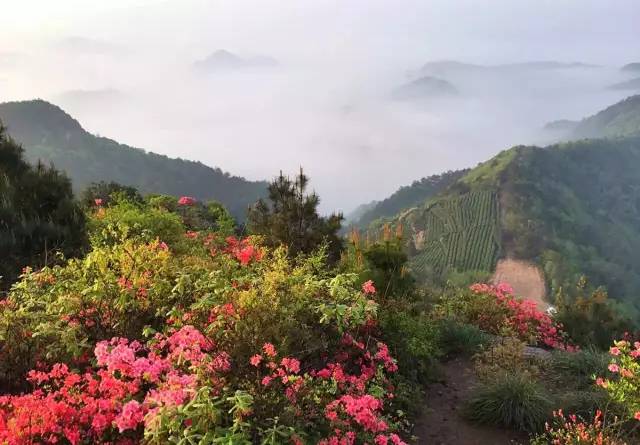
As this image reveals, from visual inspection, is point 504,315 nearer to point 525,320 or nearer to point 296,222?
point 525,320

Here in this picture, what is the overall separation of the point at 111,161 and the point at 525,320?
103 meters

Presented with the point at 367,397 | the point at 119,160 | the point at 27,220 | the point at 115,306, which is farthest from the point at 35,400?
the point at 119,160

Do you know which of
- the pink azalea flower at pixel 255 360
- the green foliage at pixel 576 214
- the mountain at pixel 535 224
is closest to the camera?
the pink azalea flower at pixel 255 360

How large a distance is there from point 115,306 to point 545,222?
4481 inches

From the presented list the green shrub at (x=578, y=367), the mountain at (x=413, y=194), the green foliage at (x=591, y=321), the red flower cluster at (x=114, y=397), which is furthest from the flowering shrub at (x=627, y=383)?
the mountain at (x=413, y=194)

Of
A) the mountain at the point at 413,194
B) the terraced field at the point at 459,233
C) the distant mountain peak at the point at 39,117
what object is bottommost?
the terraced field at the point at 459,233

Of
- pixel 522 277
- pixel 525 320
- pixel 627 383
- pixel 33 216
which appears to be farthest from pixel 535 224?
pixel 627 383

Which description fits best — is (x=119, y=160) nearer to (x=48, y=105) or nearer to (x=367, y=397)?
(x=48, y=105)

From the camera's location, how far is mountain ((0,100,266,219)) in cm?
9694

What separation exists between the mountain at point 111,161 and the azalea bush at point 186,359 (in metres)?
90.9

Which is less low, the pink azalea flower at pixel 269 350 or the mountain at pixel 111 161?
the mountain at pixel 111 161

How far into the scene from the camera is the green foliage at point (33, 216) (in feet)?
26.1

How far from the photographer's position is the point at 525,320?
11312 mm

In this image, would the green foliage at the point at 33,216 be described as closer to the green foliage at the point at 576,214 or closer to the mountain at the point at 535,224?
the mountain at the point at 535,224
